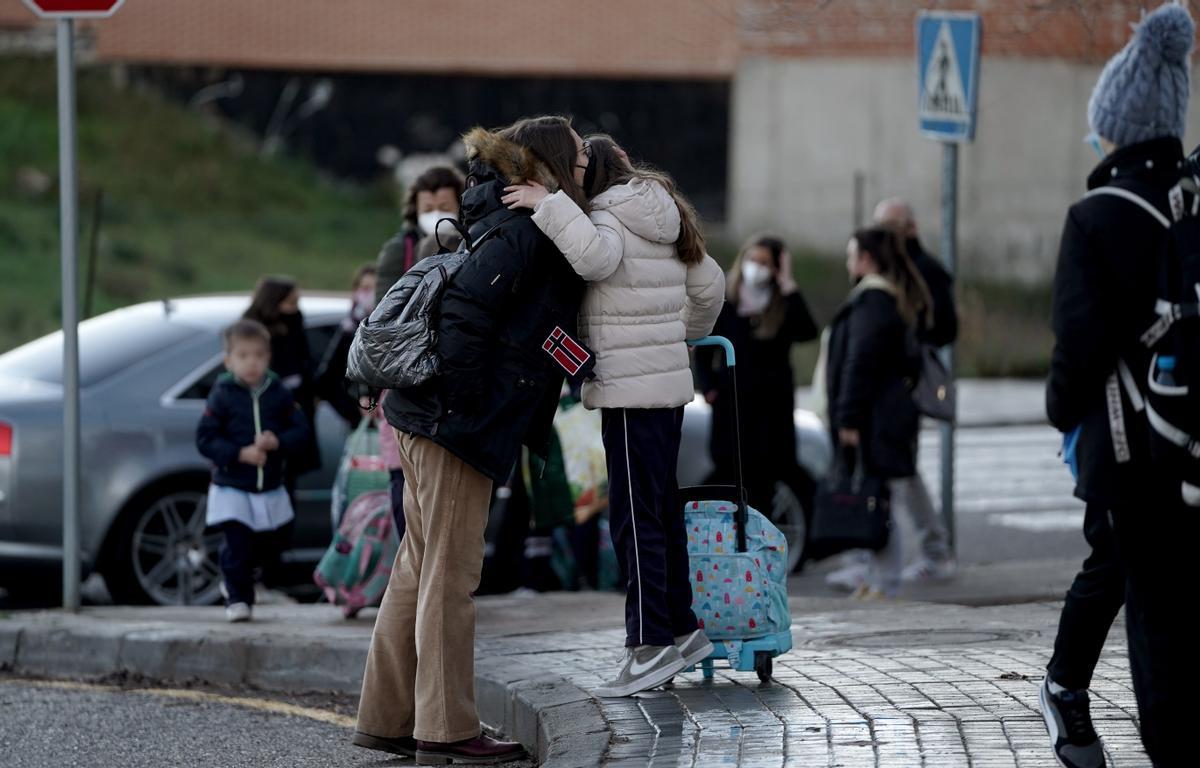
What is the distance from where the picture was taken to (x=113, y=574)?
9320mm

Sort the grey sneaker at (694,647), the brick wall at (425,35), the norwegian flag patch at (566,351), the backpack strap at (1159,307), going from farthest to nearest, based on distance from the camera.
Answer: the brick wall at (425,35), the grey sneaker at (694,647), the norwegian flag patch at (566,351), the backpack strap at (1159,307)

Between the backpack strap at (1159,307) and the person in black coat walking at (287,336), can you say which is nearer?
the backpack strap at (1159,307)

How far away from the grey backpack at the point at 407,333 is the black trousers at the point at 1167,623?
207cm

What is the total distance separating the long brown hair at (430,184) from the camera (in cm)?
802

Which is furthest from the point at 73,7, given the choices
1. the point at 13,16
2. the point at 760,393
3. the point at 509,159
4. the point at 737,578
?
the point at 13,16

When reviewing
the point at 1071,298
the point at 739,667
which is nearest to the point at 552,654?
the point at 739,667

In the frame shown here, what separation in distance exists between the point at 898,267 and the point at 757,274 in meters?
0.80

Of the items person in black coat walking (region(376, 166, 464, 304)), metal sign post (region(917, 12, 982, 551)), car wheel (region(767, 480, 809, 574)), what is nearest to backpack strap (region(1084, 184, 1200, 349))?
person in black coat walking (region(376, 166, 464, 304))

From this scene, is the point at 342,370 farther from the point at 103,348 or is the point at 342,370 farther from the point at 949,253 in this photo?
the point at 949,253

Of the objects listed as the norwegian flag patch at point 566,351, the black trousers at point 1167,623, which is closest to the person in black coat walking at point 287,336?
the norwegian flag patch at point 566,351

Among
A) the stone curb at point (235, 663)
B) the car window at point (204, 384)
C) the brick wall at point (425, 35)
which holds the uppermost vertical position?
the brick wall at point (425, 35)

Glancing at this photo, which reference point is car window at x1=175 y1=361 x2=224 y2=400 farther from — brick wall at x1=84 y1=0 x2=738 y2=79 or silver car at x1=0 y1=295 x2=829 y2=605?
brick wall at x1=84 y1=0 x2=738 y2=79

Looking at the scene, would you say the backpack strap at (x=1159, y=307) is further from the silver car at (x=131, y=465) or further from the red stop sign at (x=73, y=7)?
the silver car at (x=131, y=465)

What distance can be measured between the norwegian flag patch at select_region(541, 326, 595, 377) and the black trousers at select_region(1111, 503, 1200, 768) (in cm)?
184
